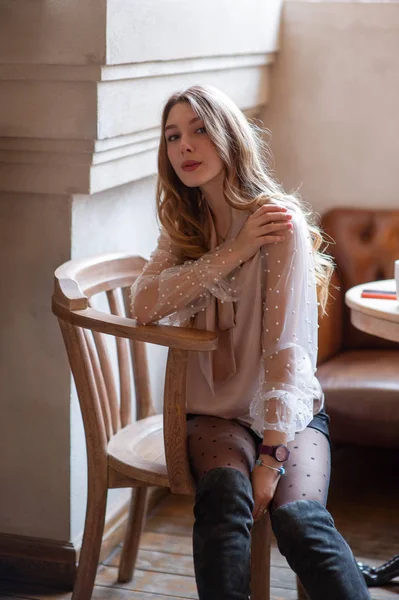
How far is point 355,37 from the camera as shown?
3.38 meters

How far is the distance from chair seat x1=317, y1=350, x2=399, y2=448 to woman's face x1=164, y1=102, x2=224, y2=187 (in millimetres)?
1108

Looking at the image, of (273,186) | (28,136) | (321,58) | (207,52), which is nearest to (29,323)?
(28,136)

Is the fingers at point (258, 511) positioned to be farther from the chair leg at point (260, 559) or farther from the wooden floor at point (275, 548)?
the wooden floor at point (275, 548)

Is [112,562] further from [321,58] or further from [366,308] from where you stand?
[321,58]

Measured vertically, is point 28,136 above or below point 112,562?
above

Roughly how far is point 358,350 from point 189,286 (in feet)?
4.80

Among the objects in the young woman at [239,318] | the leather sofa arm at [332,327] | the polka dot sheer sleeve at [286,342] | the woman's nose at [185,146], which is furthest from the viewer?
the leather sofa arm at [332,327]

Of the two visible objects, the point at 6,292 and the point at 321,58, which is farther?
the point at 321,58

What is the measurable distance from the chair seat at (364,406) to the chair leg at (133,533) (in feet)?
2.41

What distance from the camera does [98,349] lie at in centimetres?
219

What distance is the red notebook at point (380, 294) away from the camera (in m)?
2.37

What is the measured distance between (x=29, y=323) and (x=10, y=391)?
19 centimetres

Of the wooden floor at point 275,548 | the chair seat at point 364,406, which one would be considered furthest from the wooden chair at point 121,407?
the chair seat at point 364,406

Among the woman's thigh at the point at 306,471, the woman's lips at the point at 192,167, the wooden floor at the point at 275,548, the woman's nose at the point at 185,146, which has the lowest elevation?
the wooden floor at the point at 275,548
